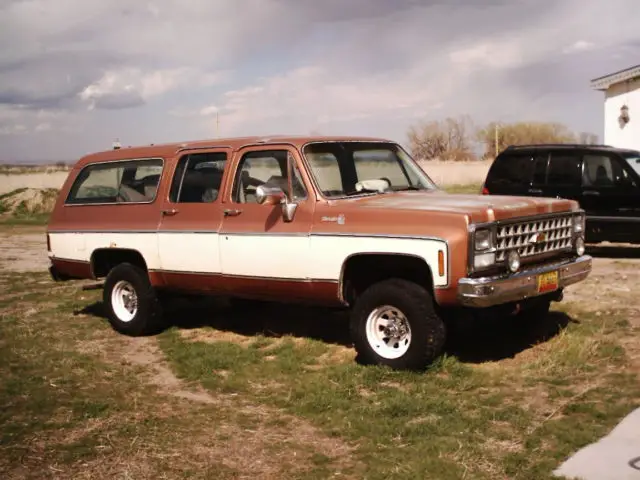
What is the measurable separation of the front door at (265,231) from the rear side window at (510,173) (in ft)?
22.5

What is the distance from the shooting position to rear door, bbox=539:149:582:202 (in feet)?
44.0

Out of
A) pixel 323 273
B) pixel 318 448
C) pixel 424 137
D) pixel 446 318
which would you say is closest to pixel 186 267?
pixel 323 273

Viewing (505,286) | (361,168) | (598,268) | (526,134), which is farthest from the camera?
(526,134)

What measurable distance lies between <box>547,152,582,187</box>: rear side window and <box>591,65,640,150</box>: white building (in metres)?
11.2

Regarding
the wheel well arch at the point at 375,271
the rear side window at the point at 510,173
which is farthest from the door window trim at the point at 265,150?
the rear side window at the point at 510,173

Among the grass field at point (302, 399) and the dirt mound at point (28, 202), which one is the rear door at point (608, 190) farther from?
the dirt mound at point (28, 202)

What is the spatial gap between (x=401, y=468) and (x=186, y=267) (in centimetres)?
409

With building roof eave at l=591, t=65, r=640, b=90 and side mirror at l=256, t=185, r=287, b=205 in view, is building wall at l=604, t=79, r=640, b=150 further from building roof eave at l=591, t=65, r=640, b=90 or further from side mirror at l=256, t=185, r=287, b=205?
side mirror at l=256, t=185, r=287, b=205

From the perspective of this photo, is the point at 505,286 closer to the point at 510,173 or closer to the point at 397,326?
the point at 397,326

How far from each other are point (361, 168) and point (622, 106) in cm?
1883

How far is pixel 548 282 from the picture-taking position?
6.86 meters

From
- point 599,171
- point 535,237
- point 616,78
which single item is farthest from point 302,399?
point 616,78

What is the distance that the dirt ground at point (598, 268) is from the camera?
949cm

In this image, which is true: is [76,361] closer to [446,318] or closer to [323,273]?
[323,273]
